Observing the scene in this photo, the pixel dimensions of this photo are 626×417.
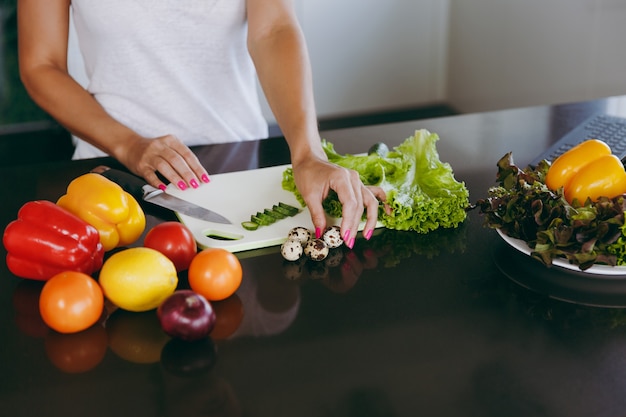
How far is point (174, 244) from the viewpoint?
1.11m

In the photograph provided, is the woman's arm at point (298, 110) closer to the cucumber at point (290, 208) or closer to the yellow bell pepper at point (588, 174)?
the cucumber at point (290, 208)

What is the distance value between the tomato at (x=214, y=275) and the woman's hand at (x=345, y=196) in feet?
0.72

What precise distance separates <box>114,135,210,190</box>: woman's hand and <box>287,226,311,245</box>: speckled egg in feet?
1.06

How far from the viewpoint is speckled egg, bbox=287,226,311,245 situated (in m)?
1.18

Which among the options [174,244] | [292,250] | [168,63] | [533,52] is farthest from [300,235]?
[533,52]

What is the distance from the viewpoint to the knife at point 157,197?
51.4 inches

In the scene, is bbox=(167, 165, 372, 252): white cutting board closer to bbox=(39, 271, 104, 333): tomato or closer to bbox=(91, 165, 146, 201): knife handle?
bbox=(91, 165, 146, 201): knife handle

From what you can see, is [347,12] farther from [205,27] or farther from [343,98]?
[205,27]

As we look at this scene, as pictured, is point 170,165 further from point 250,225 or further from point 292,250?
point 292,250

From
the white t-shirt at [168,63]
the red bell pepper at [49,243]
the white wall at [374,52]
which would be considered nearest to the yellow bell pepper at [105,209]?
the red bell pepper at [49,243]

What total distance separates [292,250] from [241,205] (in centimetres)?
26

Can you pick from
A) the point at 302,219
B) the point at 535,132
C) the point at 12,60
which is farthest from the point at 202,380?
the point at 12,60

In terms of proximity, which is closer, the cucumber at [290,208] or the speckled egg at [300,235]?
the speckled egg at [300,235]

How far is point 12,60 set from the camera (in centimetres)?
358
